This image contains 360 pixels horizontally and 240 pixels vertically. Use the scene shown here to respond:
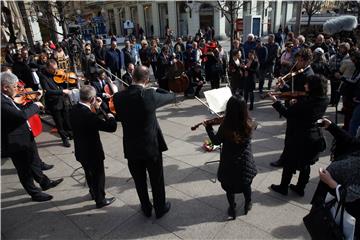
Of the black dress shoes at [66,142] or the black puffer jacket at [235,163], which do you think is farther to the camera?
the black dress shoes at [66,142]

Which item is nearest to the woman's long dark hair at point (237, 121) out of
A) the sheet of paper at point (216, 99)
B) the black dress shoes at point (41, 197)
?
the sheet of paper at point (216, 99)

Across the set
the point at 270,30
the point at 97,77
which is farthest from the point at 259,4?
the point at 97,77

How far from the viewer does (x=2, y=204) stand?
427 centimetres

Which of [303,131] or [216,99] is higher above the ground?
[216,99]

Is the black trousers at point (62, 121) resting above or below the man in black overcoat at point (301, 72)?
below

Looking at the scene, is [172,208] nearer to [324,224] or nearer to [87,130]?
[87,130]

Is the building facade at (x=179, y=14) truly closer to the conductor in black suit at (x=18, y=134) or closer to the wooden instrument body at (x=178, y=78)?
the wooden instrument body at (x=178, y=78)

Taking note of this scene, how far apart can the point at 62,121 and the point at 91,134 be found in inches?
132

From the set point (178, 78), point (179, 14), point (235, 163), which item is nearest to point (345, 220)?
point (235, 163)

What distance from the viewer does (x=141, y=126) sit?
316 cm

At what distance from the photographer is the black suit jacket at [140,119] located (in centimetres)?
305

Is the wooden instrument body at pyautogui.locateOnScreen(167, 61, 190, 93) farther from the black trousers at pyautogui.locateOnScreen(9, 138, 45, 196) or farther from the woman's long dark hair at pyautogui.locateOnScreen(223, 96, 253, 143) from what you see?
the woman's long dark hair at pyautogui.locateOnScreen(223, 96, 253, 143)

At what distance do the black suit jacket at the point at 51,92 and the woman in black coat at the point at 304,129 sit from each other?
14.8 feet

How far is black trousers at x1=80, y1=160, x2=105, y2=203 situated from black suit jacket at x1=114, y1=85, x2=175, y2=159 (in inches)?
26.8
